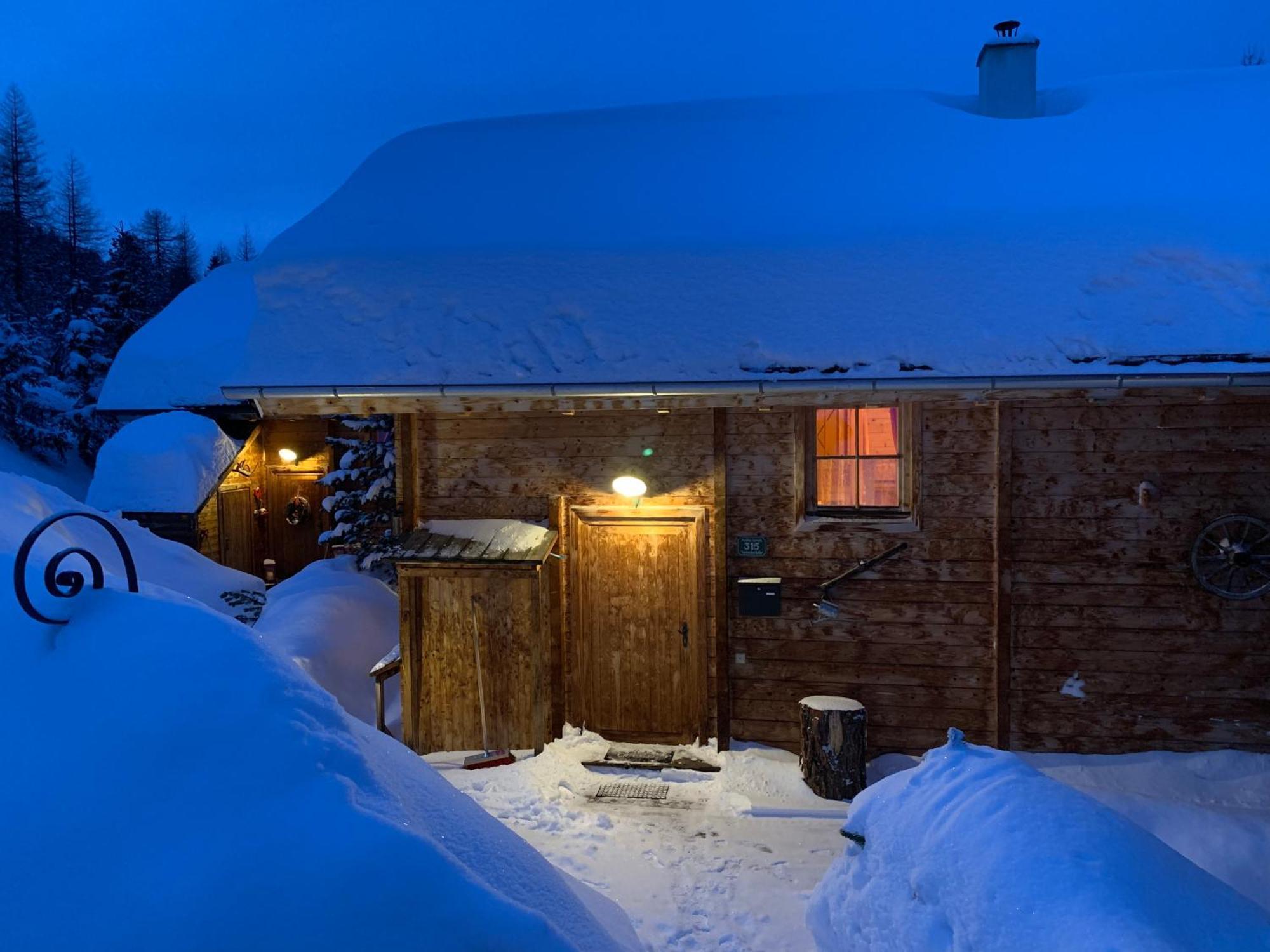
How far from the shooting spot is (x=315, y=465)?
1903cm

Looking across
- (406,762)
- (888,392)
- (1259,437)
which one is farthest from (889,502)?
(406,762)

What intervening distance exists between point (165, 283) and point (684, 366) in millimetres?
45162

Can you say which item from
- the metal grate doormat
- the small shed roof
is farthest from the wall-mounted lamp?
the metal grate doormat

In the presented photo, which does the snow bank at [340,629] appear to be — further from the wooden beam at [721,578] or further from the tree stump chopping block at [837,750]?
the tree stump chopping block at [837,750]

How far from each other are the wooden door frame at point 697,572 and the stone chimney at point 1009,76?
648 cm

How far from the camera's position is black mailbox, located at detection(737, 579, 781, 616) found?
700 centimetres

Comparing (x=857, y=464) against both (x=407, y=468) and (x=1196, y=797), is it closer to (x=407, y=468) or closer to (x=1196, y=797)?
(x=1196, y=797)

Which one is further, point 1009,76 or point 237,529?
point 237,529

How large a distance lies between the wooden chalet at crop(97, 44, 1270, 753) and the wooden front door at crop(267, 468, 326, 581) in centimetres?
1211

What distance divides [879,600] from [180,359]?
19896 millimetres

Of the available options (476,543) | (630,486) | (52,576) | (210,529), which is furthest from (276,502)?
(52,576)

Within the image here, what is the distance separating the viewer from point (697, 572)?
7.19m

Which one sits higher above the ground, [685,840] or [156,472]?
[156,472]

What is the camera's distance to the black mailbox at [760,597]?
23.0 ft
